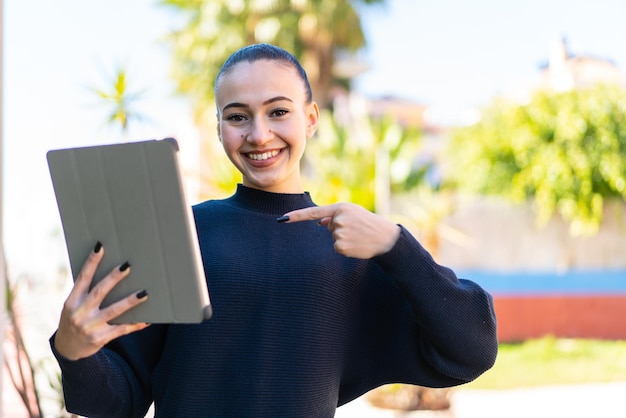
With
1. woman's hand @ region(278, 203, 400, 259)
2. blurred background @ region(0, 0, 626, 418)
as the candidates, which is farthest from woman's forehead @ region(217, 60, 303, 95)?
blurred background @ region(0, 0, 626, 418)

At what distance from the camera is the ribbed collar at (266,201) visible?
133 centimetres

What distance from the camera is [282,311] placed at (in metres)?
1.22

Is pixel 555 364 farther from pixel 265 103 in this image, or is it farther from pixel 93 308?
pixel 93 308

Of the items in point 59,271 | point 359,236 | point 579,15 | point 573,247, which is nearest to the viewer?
point 359,236

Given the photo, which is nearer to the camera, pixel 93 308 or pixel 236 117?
pixel 93 308

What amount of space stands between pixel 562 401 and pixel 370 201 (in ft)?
8.78

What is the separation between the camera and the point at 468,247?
36.1 feet

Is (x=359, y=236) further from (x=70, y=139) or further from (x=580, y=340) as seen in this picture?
(x=580, y=340)

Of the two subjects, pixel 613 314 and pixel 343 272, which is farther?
pixel 613 314

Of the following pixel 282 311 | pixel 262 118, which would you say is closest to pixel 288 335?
pixel 282 311

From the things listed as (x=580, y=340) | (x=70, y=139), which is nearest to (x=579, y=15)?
(x=580, y=340)

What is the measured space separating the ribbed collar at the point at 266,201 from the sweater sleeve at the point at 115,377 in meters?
0.24

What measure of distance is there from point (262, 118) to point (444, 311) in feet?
1.30

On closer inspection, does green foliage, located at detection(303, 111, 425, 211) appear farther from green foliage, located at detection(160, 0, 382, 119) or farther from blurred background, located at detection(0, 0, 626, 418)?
green foliage, located at detection(160, 0, 382, 119)
